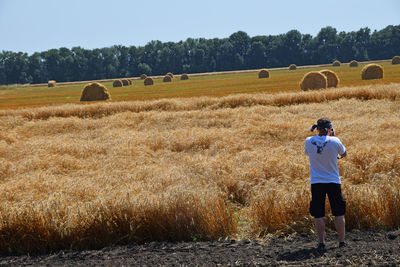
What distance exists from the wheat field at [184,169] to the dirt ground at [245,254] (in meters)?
0.44

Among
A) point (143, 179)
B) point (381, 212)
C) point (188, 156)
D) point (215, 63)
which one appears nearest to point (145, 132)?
point (188, 156)

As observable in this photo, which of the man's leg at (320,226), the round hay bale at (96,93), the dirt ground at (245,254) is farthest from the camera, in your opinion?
the round hay bale at (96,93)

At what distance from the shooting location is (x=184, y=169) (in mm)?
12703

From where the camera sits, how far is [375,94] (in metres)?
24.0

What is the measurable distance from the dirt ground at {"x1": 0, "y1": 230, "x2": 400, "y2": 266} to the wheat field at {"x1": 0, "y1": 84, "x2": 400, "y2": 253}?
0.44m

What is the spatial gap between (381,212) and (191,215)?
11.1 ft

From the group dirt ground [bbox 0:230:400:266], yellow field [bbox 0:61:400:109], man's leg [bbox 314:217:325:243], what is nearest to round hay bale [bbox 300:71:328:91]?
yellow field [bbox 0:61:400:109]

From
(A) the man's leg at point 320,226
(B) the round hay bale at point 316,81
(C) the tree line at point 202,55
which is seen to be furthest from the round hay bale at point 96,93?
(C) the tree line at point 202,55

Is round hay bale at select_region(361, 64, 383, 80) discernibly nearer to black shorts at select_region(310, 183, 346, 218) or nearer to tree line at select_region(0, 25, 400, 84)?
black shorts at select_region(310, 183, 346, 218)

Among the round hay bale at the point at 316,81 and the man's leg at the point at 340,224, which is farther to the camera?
the round hay bale at the point at 316,81

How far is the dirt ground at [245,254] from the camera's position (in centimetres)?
581

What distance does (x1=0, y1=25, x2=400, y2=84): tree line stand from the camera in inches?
5039

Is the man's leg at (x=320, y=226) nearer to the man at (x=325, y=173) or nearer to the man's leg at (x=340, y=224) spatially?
the man at (x=325, y=173)

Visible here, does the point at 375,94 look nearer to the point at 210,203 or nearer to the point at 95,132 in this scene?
the point at 95,132
